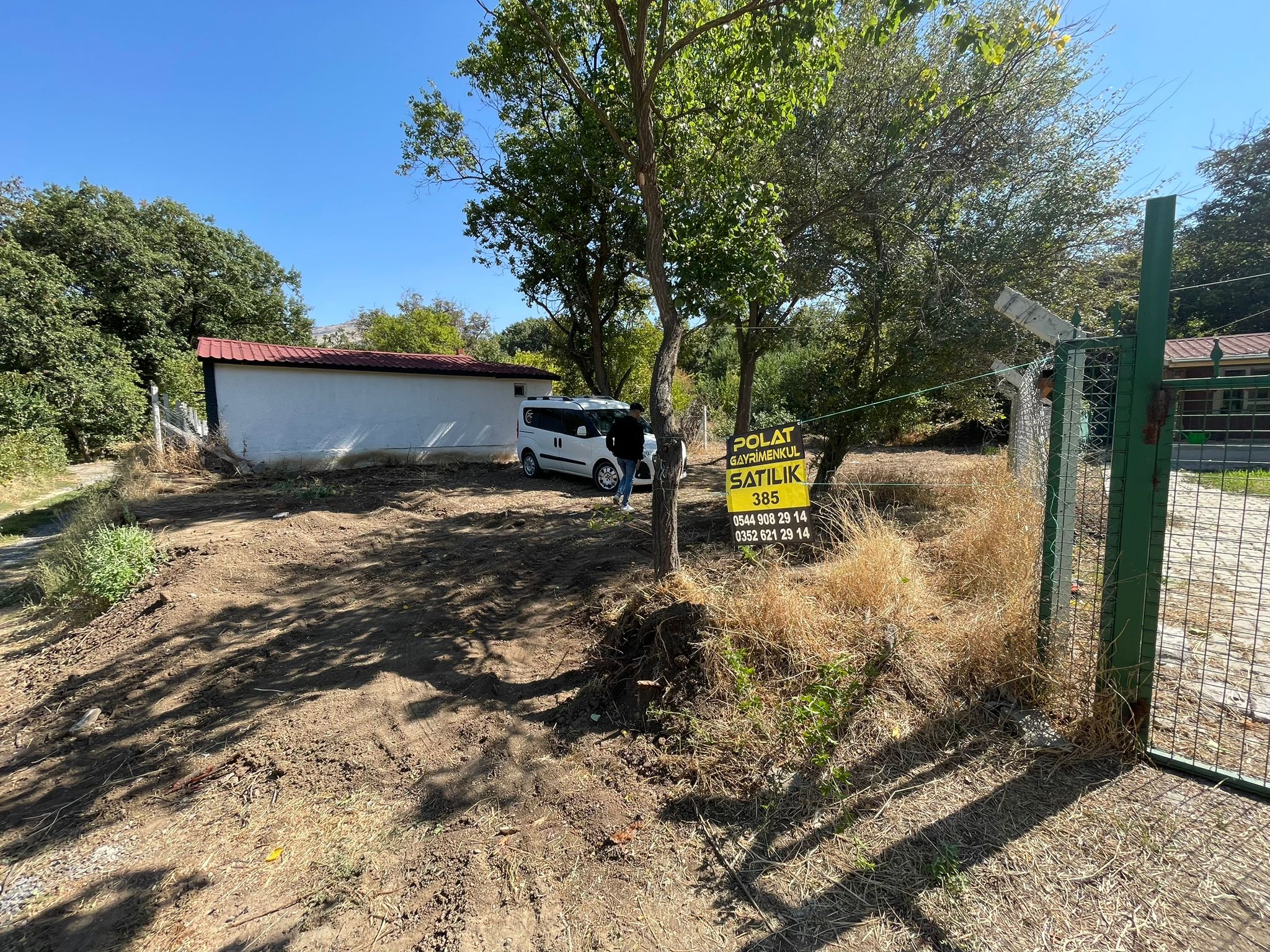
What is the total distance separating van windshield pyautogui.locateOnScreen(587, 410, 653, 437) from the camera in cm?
1190

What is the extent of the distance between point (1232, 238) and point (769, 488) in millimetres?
35842

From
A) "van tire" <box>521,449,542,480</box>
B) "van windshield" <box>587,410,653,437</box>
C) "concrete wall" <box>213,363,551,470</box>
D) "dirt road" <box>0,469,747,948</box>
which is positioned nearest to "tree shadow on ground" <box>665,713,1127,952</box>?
"dirt road" <box>0,469,747,948</box>

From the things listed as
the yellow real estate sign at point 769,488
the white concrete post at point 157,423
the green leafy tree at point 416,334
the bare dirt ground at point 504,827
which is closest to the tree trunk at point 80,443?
the white concrete post at point 157,423

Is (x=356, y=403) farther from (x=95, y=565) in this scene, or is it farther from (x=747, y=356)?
(x=747, y=356)

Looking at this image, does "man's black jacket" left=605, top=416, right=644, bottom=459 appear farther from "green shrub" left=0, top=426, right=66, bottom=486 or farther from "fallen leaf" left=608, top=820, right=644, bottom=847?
"green shrub" left=0, top=426, right=66, bottom=486

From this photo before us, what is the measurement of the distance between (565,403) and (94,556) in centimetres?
824

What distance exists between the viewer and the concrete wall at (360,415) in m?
→ 13.7

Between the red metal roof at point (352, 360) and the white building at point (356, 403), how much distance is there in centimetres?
3

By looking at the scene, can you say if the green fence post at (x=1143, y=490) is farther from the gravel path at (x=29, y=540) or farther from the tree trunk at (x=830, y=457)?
the gravel path at (x=29, y=540)

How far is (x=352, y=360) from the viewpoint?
15195 mm

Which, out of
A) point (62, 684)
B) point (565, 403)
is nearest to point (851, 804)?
point (62, 684)

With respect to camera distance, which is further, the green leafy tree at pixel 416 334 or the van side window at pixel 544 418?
the green leafy tree at pixel 416 334

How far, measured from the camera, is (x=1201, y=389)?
7.75ft

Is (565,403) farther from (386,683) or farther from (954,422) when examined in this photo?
(954,422)
